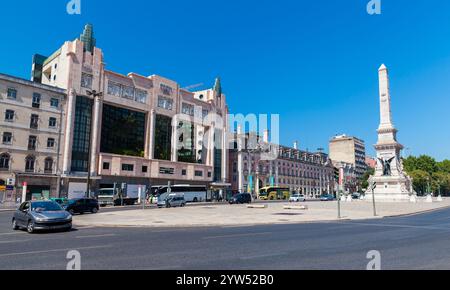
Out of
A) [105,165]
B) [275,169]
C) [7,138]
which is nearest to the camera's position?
[7,138]

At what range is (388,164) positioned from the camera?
57000mm

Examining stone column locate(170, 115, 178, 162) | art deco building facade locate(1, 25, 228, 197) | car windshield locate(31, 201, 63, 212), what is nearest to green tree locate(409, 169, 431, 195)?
art deco building facade locate(1, 25, 228, 197)

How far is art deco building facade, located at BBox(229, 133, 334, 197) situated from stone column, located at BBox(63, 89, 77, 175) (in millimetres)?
44921

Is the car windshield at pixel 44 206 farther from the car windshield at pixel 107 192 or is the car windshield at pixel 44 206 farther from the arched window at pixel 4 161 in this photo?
the arched window at pixel 4 161

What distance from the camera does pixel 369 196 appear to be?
196 ft

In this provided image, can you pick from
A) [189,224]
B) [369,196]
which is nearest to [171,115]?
[369,196]

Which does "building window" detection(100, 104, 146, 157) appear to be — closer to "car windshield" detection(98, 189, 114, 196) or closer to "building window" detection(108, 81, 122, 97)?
"building window" detection(108, 81, 122, 97)

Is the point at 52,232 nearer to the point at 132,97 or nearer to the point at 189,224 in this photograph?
the point at 189,224

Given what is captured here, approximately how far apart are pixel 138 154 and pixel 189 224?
49184mm

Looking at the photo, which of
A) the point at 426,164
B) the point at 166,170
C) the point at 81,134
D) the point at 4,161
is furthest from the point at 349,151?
the point at 4,161

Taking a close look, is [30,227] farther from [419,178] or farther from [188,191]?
[419,178]

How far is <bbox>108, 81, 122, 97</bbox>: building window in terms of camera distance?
62556mm

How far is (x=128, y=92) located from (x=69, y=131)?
14862 millimetres

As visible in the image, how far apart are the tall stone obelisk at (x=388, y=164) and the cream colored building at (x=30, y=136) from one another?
50.8 meters
